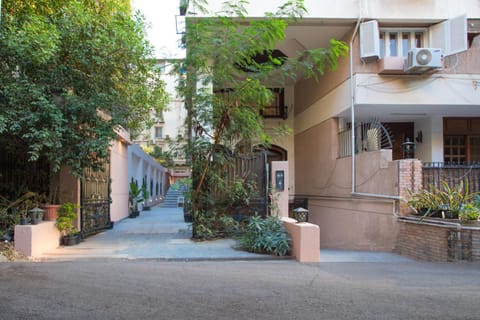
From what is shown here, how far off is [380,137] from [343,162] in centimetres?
197

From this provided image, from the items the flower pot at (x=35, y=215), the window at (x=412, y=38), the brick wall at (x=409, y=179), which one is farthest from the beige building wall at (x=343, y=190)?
the flower pot at (x=35, y=215)

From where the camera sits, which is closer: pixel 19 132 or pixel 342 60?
pixel 19 132

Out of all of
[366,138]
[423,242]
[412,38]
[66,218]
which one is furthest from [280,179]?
[412,38]

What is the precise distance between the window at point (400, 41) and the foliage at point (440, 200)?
16.3 ft

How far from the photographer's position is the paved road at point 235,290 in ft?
15.5

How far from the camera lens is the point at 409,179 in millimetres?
10211

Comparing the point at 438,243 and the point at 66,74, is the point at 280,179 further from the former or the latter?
the point at 66,74

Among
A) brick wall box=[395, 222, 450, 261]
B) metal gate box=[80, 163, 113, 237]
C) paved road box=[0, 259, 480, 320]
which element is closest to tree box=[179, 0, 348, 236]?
metal gate box=[80, 163, 113, 237]

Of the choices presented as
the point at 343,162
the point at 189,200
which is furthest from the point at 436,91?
the point at 189,200

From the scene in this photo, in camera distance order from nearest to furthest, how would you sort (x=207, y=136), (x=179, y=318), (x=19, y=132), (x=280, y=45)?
1. (x=179, y=318)
2. (x=19, y=132)
3. (x=207, y=136)
4. (x=280, y=45)

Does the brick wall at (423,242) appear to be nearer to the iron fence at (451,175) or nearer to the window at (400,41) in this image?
the iron fence at (451,175)

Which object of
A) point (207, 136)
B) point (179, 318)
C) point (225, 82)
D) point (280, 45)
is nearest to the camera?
point (179, 318)

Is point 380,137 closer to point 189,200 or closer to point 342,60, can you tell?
point 342,60

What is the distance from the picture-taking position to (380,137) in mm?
11852
